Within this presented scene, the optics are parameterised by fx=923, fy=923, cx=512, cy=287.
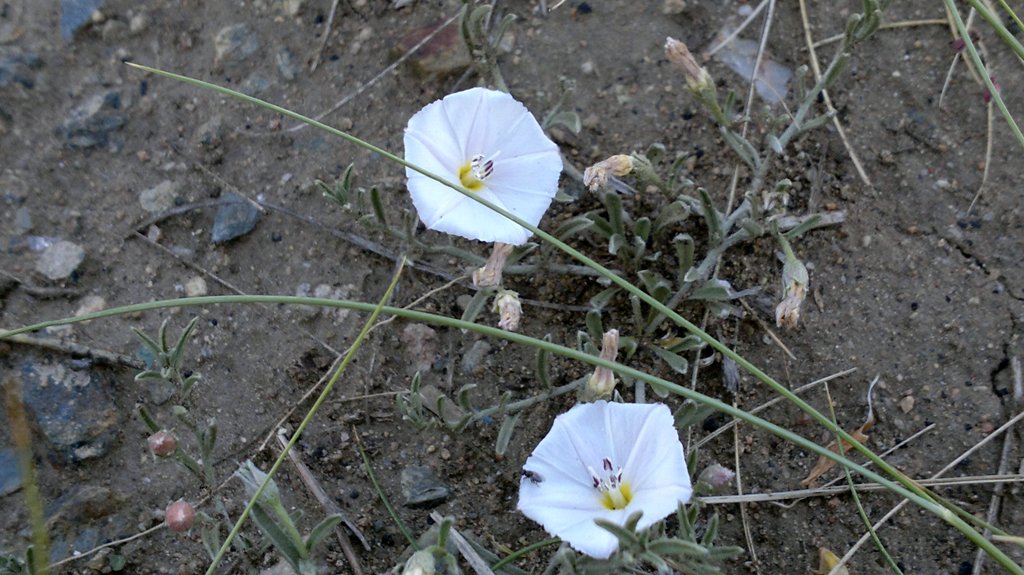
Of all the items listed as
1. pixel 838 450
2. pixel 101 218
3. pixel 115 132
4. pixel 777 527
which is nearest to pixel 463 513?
pixel 777 527

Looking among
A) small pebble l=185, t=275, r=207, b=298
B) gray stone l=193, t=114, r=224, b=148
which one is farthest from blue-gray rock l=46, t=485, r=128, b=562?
gray stone l=193, t=114, r=224, b=148

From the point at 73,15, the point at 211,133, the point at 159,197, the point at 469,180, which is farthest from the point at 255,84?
the point at 469,180

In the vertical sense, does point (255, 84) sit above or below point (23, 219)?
above

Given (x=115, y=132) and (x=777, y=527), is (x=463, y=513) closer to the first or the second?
(x=777, y=527)

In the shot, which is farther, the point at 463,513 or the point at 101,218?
the point at 101,218

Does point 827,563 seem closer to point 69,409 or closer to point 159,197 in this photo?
point 69,409

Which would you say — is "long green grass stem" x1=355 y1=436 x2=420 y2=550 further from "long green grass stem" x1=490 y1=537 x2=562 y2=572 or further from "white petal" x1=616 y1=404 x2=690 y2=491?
"white petal" x1=616 y1=404 x2=690 y2=491

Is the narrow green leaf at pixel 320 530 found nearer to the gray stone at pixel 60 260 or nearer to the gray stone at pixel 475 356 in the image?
the gray stone at pixel 475 356
